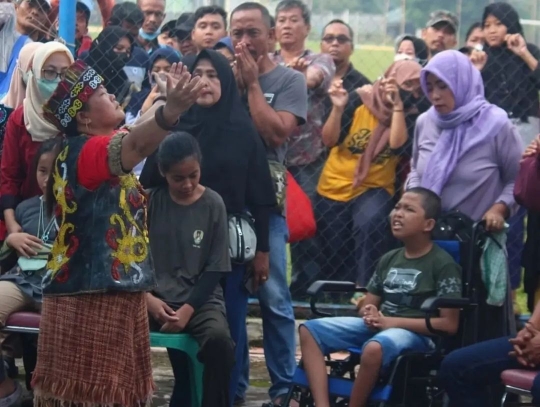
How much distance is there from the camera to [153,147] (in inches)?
162

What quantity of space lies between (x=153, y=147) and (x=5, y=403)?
1936 mm

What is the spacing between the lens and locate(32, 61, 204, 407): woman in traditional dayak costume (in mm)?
4324

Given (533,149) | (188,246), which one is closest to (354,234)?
(533,149)

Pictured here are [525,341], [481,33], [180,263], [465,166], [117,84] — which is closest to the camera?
[525,341]

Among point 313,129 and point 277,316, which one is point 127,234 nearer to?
point 277,316

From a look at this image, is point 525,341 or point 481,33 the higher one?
point 481,33

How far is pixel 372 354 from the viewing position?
205 inches

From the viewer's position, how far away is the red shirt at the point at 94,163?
4.19m

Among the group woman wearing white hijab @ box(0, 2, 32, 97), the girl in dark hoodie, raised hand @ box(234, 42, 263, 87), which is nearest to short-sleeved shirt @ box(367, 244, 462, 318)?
raised hand @ box(234, 42, 263, 87)

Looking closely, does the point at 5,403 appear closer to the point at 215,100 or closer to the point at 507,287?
the point at 215,100

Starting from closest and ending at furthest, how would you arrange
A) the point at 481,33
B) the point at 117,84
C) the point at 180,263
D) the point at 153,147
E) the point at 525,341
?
the point at 153,147 < the point at 525,341 < the point at 180,263 < the point at 117,84 < the point at 481,33

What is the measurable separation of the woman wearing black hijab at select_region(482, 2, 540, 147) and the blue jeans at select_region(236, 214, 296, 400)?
2227mm

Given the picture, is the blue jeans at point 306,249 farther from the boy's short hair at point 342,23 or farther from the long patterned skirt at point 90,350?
the long patterned skirt at point 90,350

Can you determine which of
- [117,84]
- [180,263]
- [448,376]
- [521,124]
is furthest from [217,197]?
[521,124]
